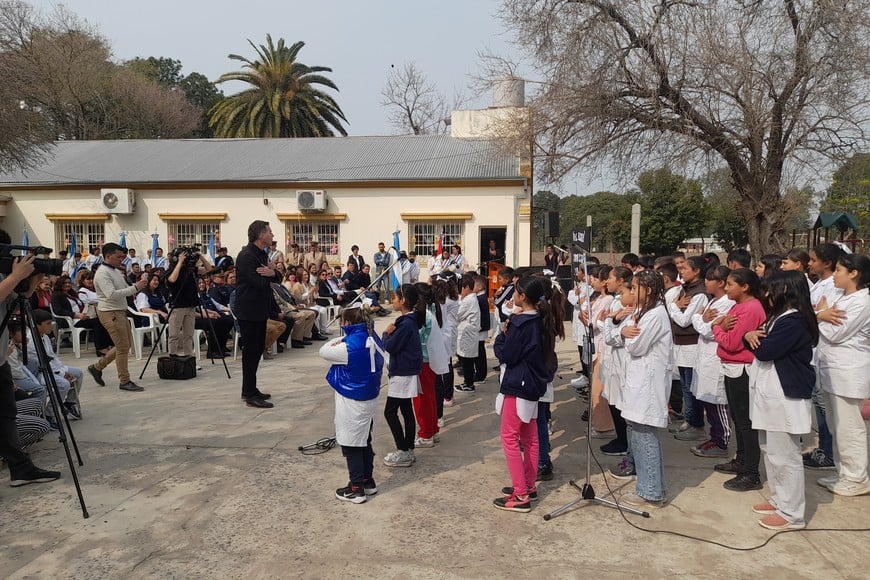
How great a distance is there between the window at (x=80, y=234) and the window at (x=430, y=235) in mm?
11280

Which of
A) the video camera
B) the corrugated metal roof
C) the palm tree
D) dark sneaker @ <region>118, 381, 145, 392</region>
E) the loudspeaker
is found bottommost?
dark sneaker @ <region>118, 381, 145, 392</region>

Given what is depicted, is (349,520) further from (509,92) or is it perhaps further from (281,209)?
(281,209)

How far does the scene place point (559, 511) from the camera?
4172 millimetres

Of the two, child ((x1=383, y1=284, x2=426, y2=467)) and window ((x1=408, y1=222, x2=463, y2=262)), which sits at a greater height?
window ((x1=408, y1=222, x2=463, y2=262))

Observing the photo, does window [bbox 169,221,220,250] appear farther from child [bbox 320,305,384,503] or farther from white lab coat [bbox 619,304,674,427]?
white lab coat [bbox 619,304,674,427]

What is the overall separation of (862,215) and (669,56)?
1433 cm

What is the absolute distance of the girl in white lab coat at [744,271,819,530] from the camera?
12.9 feet

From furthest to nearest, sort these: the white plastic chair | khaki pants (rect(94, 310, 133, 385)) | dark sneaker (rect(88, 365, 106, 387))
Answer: the white plastic chair < dark sneaker (rect(88, 365, 106, 387)) < khaki pants (rect(94, 310, 133, 385))

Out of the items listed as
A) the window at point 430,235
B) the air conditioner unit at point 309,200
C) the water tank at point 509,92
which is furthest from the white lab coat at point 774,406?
the air conditioner unit at point 309,200

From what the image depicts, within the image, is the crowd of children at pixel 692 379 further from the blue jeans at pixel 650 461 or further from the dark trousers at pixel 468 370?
the dark trousers at pixel 468 370

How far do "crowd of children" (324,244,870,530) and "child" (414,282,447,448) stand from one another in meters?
0.01

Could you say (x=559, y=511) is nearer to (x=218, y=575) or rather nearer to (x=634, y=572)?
(x=634, y=572)

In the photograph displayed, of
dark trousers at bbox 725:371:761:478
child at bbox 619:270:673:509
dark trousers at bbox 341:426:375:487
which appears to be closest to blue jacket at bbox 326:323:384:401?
dark trousers at bbox 341:426:375:487

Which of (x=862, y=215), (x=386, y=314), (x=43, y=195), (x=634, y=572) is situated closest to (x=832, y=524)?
(x=634, y=572)
